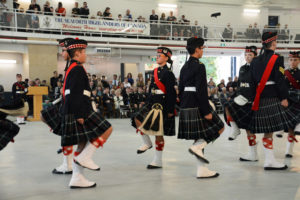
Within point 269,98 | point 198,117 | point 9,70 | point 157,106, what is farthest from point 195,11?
point 198,117

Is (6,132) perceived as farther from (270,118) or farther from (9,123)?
(270,118)

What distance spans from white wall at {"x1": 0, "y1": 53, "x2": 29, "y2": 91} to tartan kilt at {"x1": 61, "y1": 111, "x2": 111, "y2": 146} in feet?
43.3

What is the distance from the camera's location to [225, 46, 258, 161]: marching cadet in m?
4.54

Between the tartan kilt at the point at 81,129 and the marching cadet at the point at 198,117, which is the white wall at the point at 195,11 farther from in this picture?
the tartan kilt at the point at 81,129

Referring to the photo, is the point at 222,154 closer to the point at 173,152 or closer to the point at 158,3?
the point at 173,152

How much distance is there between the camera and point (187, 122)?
3873 millimetres

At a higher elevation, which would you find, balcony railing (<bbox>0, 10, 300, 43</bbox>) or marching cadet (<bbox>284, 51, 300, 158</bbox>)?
balcony railing (<bbox>0, 10, 300, 43</bbox>)

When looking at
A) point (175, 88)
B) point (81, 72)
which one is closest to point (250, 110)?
point (175, 88)

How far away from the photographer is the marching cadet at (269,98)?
4.11 m

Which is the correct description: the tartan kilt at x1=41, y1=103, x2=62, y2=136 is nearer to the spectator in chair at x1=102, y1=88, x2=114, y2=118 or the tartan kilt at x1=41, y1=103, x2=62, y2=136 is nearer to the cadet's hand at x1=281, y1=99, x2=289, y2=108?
the cadet's hand at x1=281, y1=99, x2=289, y2=108

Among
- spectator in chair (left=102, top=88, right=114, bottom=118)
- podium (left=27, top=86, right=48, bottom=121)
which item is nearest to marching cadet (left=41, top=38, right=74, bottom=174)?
podium (left=27, top=86, right=48, bottom=121)

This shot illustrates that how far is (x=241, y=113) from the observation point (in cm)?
462

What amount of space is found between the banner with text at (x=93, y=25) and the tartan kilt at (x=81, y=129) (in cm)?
1184

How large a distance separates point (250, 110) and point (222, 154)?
3.84ft
